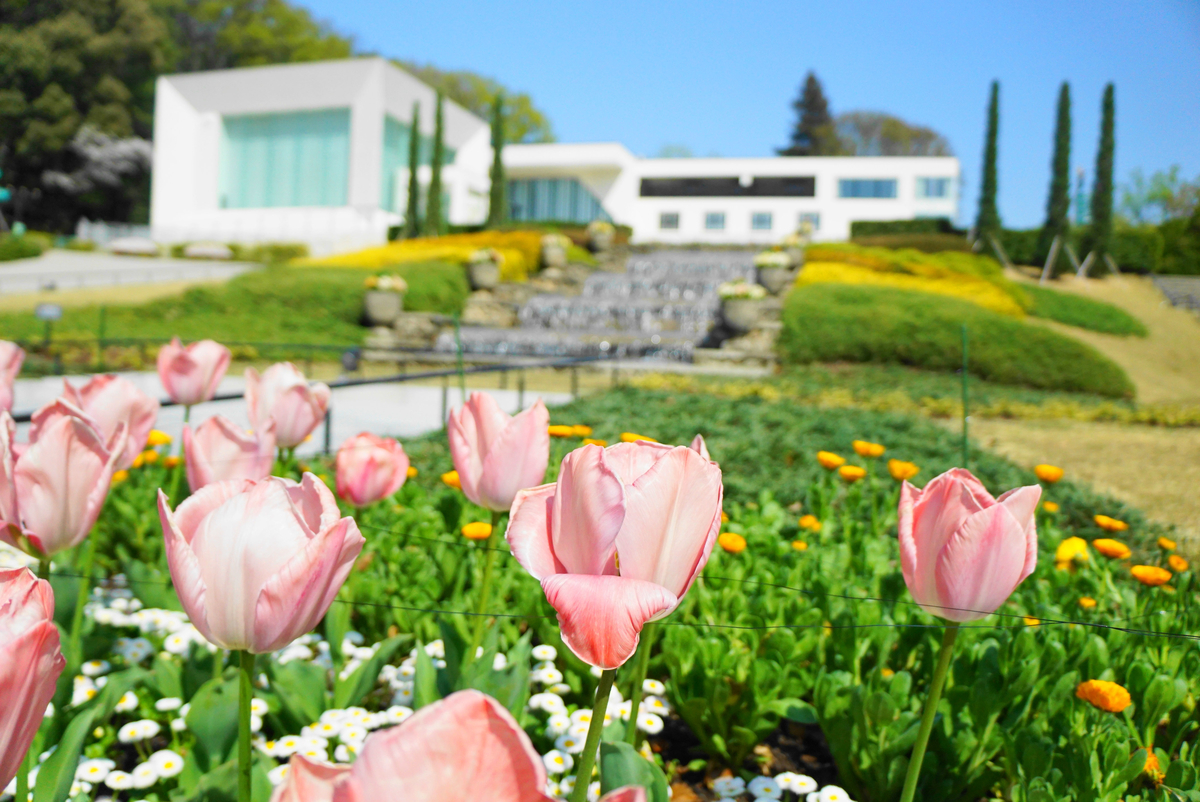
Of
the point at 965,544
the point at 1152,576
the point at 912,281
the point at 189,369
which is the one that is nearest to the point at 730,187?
→ the point at 912,281

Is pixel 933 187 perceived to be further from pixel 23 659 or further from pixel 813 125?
pixel 23 659

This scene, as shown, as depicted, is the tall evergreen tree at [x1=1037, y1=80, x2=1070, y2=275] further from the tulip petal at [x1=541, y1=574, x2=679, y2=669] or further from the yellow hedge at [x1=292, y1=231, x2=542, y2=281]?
the tulip petal at [x1=541, y1=574, x2=679, y2=669]

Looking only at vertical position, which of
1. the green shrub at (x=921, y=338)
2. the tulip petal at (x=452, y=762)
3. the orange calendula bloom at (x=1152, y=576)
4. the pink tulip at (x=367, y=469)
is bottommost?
the orange calendula bloom at (x=1152, y=576)

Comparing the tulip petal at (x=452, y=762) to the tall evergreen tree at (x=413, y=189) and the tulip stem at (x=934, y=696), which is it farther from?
the tall evergreen tree at (x=413, y=189)

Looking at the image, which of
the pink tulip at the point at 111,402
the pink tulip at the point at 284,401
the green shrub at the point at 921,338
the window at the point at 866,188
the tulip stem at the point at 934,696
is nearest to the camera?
the tulip stem at the point at 934,696

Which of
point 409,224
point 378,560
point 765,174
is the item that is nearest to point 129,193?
point 409,224

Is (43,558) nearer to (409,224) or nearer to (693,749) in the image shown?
(693,749)

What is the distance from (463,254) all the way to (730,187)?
73.6 ft

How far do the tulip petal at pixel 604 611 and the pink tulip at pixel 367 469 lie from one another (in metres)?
0.94

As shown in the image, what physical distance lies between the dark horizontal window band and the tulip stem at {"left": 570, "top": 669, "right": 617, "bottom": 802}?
37.5 meters

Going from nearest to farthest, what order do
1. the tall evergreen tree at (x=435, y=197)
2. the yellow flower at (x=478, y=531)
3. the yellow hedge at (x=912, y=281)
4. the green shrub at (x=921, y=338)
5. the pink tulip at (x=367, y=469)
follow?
the pink tulip at (x=367, y=469) < the yellow flower at (x=478, y=531) < the green shrub at (x=921, y=338) < the yellow hedge at (x=912, y=281) < the tall evergreen tree at (x=435, y=197)

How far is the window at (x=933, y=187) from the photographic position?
3466 cm

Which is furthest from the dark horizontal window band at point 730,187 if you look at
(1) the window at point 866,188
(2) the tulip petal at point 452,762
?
(2) the tulip petal at point 452,762

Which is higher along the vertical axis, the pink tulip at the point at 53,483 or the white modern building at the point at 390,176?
the white modern building at the point at 390,176
